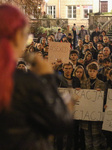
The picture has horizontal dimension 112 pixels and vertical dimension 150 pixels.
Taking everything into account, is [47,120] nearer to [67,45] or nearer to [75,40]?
[67,45]

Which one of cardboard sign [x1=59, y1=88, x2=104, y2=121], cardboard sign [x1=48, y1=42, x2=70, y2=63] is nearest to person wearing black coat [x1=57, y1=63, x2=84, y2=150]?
cardboard sign [x1=59, y1=88, x2=104, y2=121]

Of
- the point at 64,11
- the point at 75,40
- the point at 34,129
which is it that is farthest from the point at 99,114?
the point at 64,11

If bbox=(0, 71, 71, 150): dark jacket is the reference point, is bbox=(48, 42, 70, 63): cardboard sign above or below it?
above

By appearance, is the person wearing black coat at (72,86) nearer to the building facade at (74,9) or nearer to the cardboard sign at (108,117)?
the cardboard sign at (108,117)

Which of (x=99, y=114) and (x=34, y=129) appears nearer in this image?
(x=34, y=129)

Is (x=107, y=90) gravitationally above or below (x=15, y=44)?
below

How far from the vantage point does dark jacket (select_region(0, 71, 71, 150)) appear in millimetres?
1948

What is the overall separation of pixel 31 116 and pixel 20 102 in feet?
0.33

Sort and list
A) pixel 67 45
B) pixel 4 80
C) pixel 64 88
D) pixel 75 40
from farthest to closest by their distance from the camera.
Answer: pixel 75 40, pixel 67 45, pixel 64 88, pixel 4 80

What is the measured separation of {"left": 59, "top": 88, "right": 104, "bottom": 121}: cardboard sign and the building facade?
122 feet

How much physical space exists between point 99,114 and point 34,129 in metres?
3.68

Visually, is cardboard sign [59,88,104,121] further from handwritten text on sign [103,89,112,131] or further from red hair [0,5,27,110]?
red hair [0,5,27,110]

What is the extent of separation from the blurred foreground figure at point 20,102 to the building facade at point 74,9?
40709mm

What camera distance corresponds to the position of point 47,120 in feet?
6.54
